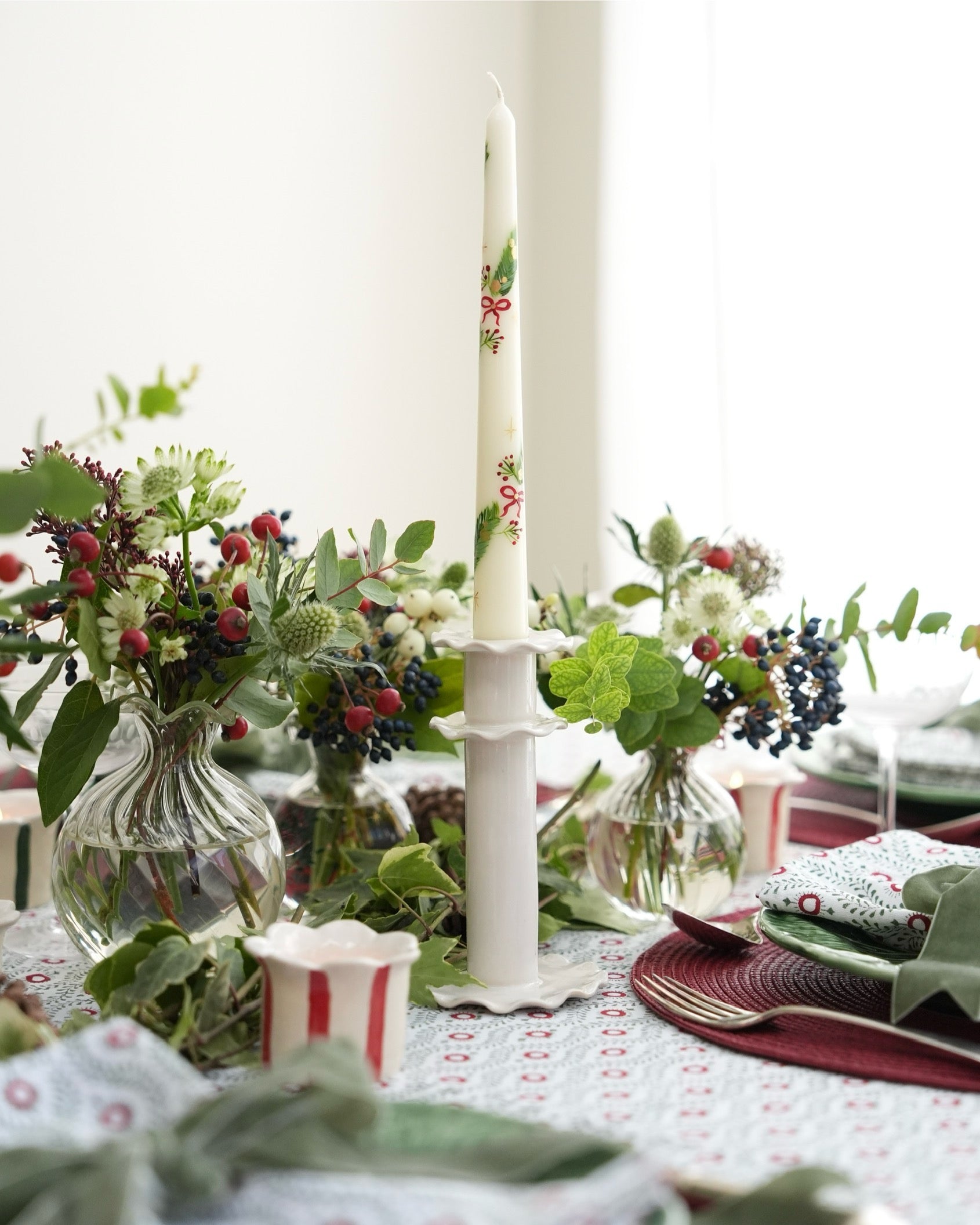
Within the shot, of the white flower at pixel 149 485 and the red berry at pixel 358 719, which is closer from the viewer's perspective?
the white flower at pixel 149 485

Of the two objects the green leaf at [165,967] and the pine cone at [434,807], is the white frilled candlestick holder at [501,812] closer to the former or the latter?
the green leaf at [165,967]

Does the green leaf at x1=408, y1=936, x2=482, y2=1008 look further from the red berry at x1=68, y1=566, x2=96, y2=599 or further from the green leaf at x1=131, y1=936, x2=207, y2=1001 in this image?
the red berry at x1=68, y1=566, x2=96, y2=599

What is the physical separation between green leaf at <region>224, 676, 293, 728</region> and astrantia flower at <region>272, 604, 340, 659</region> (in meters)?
0.03

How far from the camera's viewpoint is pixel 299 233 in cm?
167

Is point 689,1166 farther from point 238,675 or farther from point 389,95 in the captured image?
point 389,95

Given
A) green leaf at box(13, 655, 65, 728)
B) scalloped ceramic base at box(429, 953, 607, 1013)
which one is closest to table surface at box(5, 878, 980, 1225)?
scalloped ceramic base at box(429, 953, 607, 1013)

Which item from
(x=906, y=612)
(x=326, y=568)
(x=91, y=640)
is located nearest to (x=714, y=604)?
(x=906, y=612)

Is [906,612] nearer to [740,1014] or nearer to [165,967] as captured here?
[740,1014]

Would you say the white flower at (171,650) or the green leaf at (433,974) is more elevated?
the white flower at (171,650)

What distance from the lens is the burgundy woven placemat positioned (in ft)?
1.46

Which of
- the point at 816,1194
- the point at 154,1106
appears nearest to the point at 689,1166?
the point at 816,1194

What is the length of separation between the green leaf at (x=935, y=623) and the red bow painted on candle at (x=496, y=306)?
0.38 metres

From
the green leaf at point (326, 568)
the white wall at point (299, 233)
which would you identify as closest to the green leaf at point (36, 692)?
the green leaf at point (326, 568)

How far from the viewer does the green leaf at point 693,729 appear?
670 millimetres
